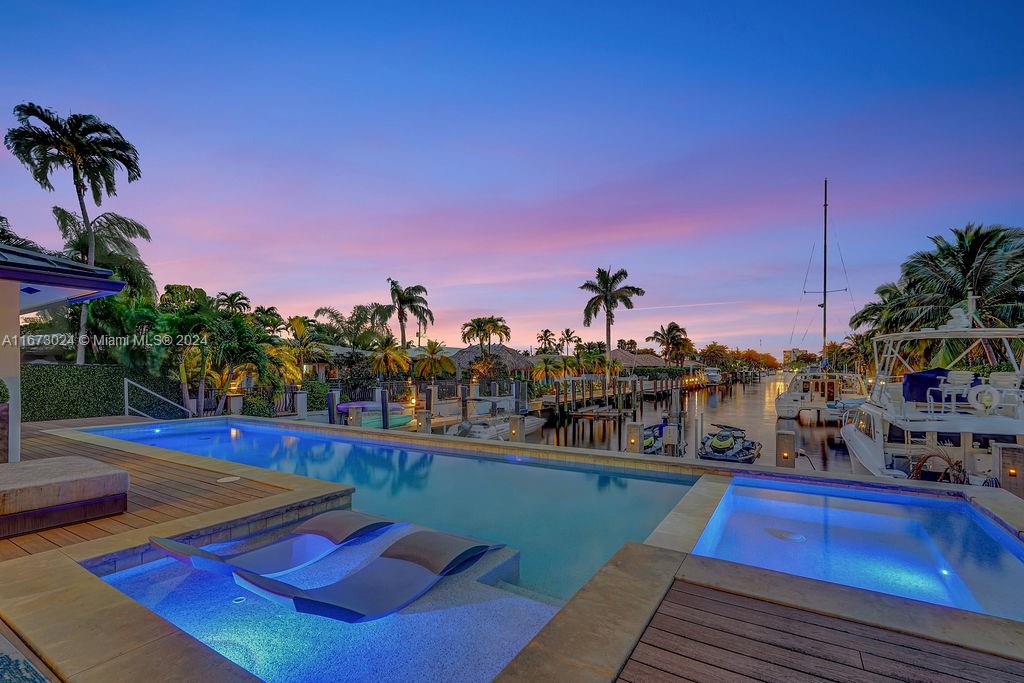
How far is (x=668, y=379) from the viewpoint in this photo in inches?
2392

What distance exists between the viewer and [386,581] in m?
3.49

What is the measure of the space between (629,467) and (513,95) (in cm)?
1153

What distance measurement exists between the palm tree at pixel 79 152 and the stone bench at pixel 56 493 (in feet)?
47.4

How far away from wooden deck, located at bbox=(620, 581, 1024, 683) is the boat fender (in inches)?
453

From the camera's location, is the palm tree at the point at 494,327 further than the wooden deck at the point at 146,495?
Yes

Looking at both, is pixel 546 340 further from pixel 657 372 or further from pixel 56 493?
pixel 56 493

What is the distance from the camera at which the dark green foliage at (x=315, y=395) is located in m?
19.6

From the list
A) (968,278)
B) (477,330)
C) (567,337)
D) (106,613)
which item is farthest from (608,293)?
(567,337)

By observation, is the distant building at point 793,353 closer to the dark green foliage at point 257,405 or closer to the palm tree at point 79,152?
the dark green foliage at point 257,405

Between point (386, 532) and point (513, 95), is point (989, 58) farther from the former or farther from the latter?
point (386, 532)

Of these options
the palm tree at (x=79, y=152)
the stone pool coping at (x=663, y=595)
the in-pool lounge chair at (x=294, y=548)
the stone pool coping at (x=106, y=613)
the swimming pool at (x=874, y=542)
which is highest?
the palm tree at (x=79, y=152)

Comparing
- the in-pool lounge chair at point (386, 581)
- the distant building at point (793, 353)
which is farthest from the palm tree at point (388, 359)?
the distant building at point (793, 353)

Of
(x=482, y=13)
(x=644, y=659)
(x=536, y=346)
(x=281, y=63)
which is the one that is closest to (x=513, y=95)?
(x=482, y=13)

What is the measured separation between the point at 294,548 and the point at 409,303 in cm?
3807
